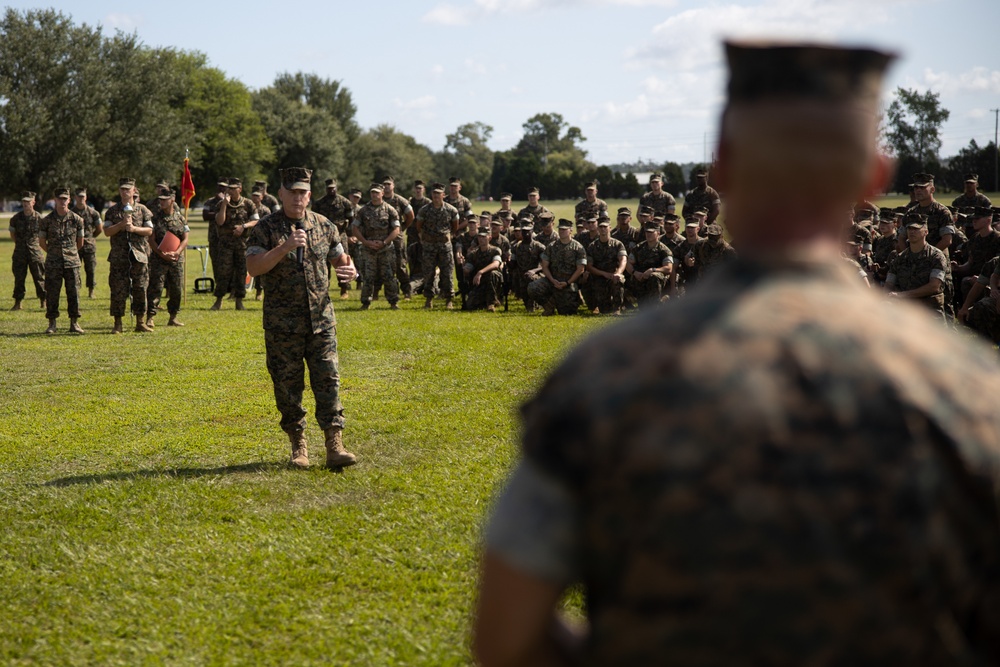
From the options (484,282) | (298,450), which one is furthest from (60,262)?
(298,450)

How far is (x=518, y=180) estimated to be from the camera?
107m

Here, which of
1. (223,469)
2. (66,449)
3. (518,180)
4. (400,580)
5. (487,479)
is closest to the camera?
(400,580)

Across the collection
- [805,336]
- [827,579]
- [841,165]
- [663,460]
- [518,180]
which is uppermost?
[518,180]

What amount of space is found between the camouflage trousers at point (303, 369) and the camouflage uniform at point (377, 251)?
462 inches

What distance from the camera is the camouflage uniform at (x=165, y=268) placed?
659 inches

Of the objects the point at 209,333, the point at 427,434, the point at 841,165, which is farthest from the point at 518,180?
the point at 841,165

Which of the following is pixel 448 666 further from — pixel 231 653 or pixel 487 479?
pixel 487 479

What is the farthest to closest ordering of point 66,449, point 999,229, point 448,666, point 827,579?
point 999,229
point 66,449
point 448,666
point 827,579

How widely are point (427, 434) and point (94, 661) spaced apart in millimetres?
4648

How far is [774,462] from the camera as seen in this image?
5.10 feet

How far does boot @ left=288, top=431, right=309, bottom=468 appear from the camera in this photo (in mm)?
8344

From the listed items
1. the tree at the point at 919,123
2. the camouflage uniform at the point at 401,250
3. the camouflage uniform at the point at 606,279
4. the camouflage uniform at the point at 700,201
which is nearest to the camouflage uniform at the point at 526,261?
the camouflage uniform at the point at 606,279

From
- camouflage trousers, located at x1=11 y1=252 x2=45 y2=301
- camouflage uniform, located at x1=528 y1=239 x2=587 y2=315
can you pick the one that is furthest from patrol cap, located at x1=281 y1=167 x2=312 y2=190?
camouflage trousers, located at x1=11 y1=252 x2=45 y2=301

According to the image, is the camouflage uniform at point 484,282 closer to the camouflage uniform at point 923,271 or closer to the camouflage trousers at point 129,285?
the camouflage trousers at point 129,285
